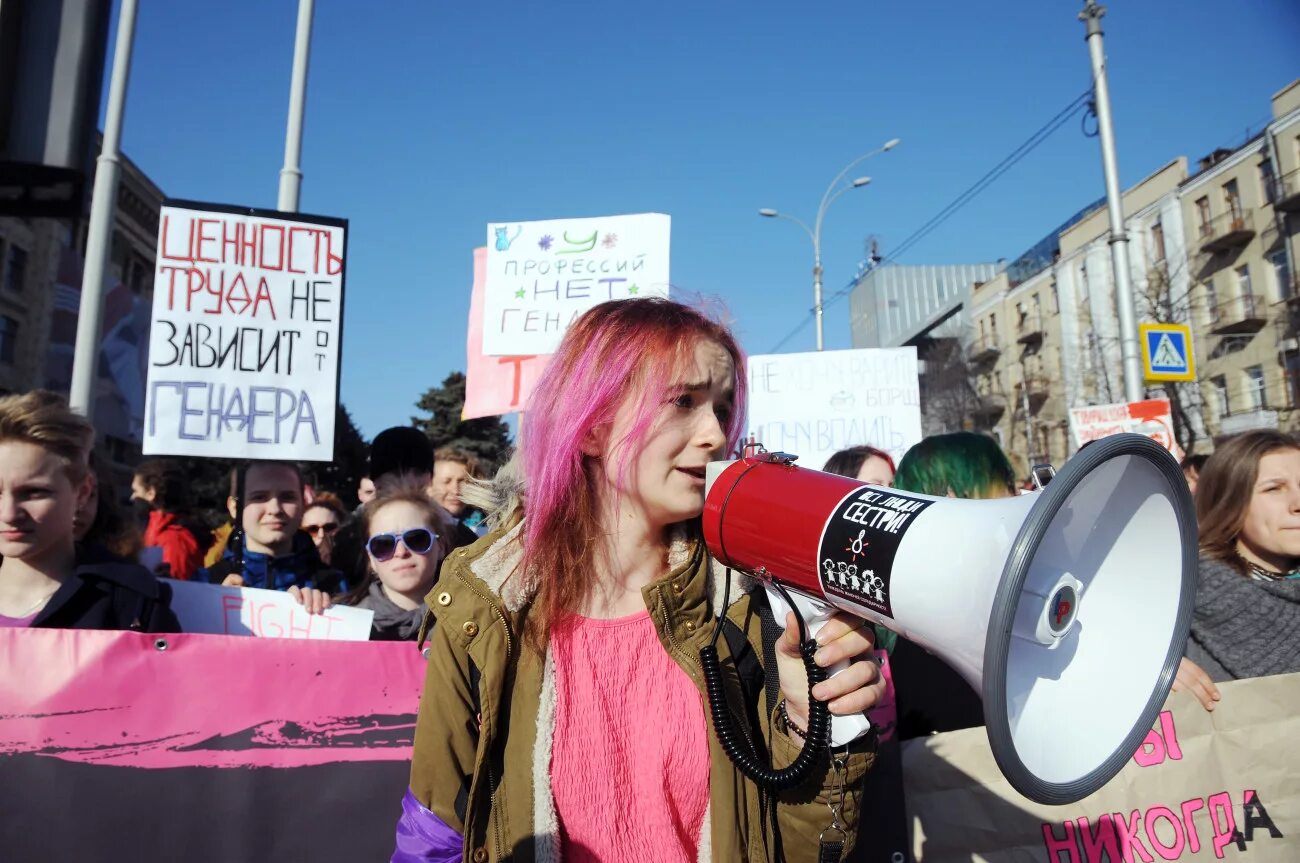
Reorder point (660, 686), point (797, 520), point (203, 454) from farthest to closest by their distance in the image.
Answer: point (203, 454)
point (660, 686)
point (797, 520)

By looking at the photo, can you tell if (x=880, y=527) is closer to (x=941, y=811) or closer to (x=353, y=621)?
(x=941, y=811)

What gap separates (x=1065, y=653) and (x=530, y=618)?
84 centimetres

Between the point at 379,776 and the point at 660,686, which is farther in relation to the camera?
the point at 379,776

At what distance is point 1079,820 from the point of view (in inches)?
75.2

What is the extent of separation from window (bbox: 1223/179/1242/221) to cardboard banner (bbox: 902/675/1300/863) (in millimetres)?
28754

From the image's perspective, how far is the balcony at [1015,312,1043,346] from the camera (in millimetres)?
35344

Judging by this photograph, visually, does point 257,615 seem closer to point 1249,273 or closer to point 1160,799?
point 1160,799

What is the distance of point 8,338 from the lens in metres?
21.0

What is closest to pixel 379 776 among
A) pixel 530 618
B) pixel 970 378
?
pixel 530 618

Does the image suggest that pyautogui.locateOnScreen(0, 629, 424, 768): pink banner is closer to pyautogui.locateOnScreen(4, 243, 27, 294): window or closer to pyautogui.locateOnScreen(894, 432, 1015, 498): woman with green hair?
pyautogui.locateOnScreen(894, 432, 1015, 498): woman with green hair

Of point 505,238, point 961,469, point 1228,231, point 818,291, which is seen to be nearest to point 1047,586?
point 961,469

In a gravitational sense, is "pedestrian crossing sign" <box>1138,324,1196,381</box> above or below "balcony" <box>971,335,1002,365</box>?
below

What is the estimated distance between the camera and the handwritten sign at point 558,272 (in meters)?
4.48

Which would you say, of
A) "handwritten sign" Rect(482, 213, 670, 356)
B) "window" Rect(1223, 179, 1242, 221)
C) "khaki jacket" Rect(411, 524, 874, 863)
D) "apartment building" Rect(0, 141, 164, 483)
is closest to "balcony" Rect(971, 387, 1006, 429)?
"window" Rect(1223, 179, 1242, 221)
